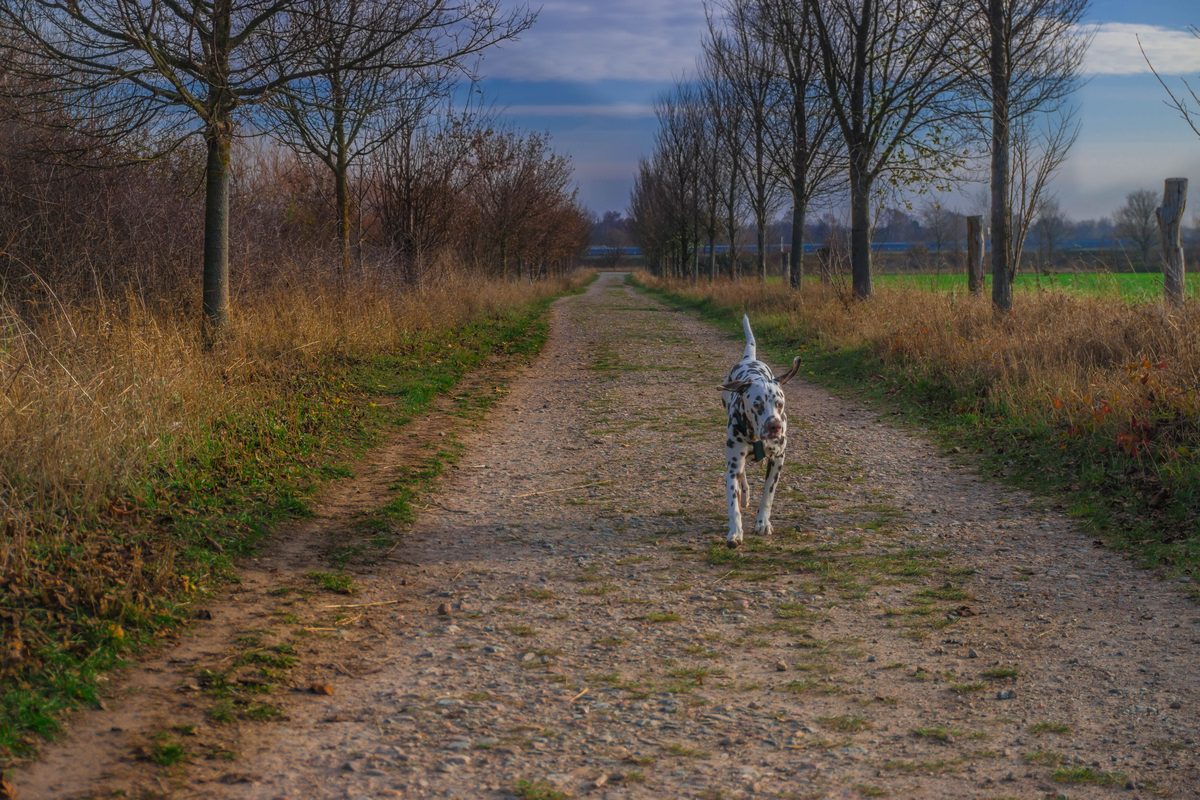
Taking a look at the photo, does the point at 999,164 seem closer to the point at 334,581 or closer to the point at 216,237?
the point at 216,237

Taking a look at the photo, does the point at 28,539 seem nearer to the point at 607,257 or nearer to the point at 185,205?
the point at 185,205

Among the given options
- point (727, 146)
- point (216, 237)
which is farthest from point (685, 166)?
point (216, 237)

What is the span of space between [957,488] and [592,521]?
3.24m

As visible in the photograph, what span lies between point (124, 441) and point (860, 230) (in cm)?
1722

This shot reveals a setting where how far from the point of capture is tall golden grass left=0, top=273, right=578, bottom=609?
5.67 meters

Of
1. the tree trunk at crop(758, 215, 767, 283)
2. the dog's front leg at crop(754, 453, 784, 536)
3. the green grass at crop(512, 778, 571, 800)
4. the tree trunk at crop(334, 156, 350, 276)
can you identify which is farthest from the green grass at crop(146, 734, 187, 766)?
the tree trunk at crop(758, 215, 767, 283)

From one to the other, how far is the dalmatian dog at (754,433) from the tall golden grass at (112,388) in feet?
12.8

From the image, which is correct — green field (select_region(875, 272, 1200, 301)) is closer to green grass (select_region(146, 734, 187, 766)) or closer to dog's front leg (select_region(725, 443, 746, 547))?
dog's front leg (select_region(725, 443, 746, 547))

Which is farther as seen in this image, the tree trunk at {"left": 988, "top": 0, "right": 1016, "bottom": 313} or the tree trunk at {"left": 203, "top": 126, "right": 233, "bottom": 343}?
the tree trunk at {"left": 988, "top": 0, "right": 1016, "bottom": 313}

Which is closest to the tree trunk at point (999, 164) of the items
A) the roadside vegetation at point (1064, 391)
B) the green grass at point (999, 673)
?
the roadside vegetation at point (1064, 391)

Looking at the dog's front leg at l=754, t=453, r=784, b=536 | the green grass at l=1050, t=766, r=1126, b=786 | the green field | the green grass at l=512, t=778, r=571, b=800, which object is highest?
the green field

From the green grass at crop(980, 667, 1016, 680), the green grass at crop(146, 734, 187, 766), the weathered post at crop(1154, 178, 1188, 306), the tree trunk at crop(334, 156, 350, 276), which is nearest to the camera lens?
the green grass at crop(146, 734, 187, 766)

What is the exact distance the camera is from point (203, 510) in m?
6.64

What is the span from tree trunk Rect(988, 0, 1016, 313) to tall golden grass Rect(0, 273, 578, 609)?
929 cm
